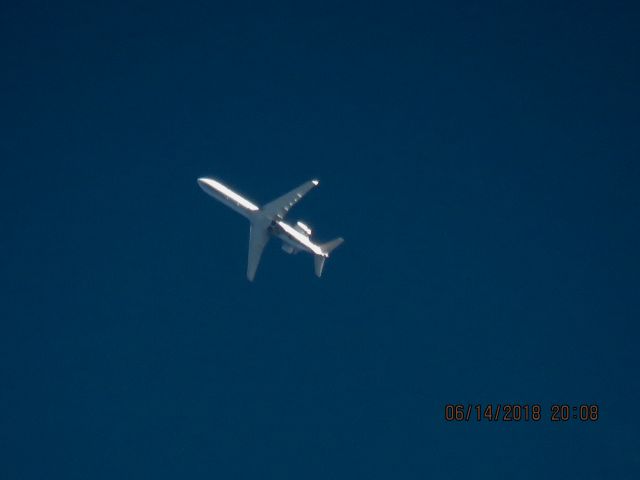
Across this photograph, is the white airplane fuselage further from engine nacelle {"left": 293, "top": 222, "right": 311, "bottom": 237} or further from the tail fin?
the tail fin

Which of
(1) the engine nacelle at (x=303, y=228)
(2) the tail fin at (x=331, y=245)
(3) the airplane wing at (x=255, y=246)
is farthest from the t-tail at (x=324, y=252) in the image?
(3) the airplane wing at (x=255, y=246)

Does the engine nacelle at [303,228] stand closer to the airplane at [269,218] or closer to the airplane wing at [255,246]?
the airplane at [269,218]

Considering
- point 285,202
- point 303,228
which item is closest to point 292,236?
point 303,228

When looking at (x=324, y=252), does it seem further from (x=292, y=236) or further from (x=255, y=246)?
(x=255, y=246)

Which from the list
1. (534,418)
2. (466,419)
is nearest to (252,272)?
(466,419)

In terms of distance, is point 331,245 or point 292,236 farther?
point 331,245

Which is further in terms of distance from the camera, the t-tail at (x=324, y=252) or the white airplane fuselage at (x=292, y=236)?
the t-tail at (x=324, y=252)

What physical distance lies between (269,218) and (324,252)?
9.54m

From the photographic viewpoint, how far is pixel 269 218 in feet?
316

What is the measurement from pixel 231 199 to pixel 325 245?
1479 cm

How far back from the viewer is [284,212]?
9675 centimetres

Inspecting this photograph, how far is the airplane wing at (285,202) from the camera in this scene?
96125 millimetres

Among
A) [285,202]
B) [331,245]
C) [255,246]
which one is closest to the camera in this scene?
[285,202]

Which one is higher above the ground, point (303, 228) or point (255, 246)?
point (303, 228)
